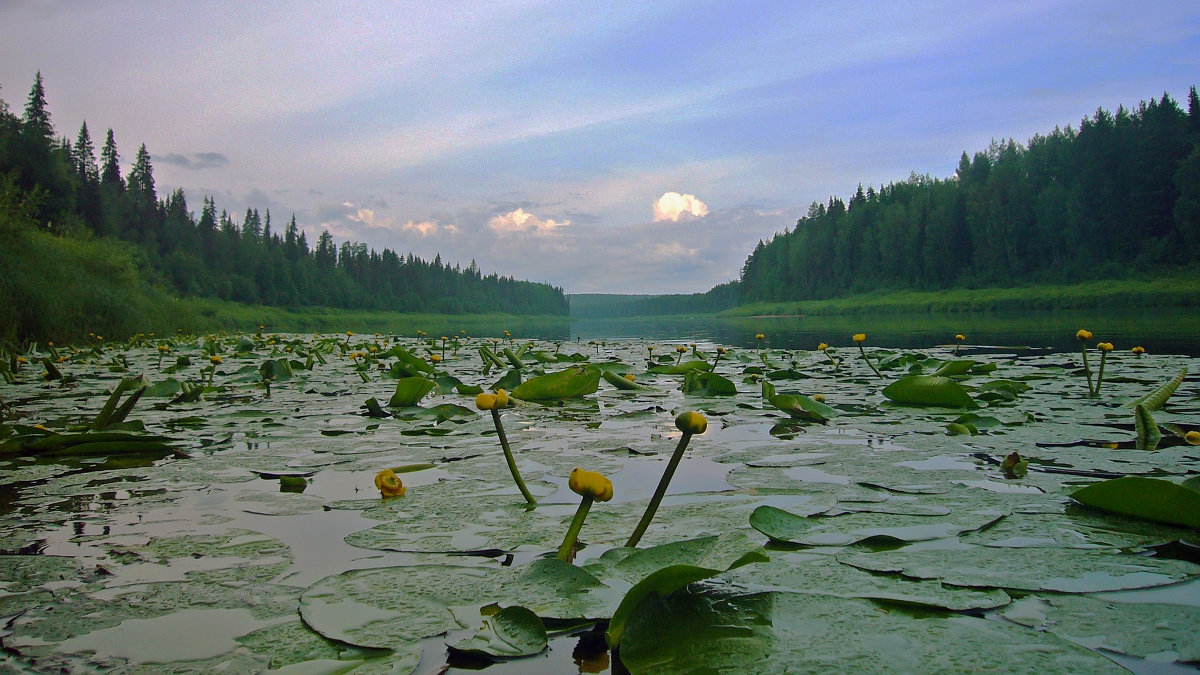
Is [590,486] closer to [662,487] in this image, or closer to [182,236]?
[662,487]

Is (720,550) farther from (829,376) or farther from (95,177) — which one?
(95,177)

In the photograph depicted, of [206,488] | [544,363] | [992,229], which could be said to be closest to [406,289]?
[992,229]

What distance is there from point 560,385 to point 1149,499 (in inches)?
135

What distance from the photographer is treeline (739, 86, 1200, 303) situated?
42000mm

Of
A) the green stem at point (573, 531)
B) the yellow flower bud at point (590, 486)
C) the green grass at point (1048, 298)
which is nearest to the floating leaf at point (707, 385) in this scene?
the green stem at point (573, 531)

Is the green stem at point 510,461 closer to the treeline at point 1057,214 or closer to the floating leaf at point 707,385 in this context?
the floating leaf at point 707,385

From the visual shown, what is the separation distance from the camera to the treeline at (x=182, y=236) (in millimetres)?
35438

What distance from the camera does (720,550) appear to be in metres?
1.42

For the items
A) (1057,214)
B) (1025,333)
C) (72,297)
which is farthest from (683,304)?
(72,297)

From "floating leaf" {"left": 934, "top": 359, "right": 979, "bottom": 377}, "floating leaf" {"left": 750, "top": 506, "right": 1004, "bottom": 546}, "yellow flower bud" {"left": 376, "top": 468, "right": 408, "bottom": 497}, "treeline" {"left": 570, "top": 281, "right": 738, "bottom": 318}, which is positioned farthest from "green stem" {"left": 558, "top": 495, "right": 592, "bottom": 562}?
"treeline" {"left": 570, "top": 281, "right": 738, "bottom": 318}

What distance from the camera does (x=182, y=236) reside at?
192 ft

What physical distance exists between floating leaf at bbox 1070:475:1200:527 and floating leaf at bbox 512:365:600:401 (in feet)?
9.75

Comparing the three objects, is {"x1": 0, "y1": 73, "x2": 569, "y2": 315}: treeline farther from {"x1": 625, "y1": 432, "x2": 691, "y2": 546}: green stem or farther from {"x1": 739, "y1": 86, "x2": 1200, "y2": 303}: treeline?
{"x1": 739, "y1": 86, "x2": 1200, "y2": 303}: treeline

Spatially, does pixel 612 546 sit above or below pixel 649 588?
below
